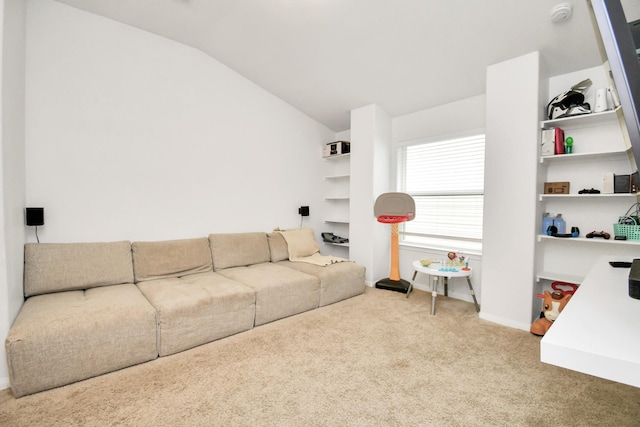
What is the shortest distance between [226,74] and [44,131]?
80.5 inches

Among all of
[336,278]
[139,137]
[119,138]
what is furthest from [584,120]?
[119,138]

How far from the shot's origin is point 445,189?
387 cm

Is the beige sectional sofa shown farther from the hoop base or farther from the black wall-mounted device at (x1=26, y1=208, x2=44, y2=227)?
the hoop base

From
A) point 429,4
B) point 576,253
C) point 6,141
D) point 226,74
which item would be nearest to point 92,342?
point 6,141

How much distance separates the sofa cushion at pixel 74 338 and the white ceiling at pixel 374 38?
8.99 ft

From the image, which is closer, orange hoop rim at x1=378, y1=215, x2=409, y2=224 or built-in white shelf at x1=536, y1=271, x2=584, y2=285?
built-in white shelf at x1=536, y1=271, x2=584, y2=285

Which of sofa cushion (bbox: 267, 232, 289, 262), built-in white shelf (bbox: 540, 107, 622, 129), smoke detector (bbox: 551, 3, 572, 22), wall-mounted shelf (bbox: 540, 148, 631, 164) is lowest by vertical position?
sofa cushion (bbox: 267, 232, 289, 262)

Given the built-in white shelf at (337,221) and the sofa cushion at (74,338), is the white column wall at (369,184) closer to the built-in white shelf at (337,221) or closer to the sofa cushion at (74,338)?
the built-in white shelf at (337,221)

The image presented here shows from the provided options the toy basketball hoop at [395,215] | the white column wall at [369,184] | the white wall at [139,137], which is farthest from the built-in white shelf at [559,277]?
the white wall at [139,137]

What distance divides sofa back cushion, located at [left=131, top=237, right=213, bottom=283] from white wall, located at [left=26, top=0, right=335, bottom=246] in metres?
0.22

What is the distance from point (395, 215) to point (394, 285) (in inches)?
36.6

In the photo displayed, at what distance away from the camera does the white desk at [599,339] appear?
574 mm

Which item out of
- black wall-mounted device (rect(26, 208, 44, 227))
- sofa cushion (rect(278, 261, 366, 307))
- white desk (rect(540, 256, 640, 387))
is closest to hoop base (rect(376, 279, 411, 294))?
sofa cushion (rect(278, 261, 366, 307))

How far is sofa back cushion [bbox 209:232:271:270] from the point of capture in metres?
3.50
